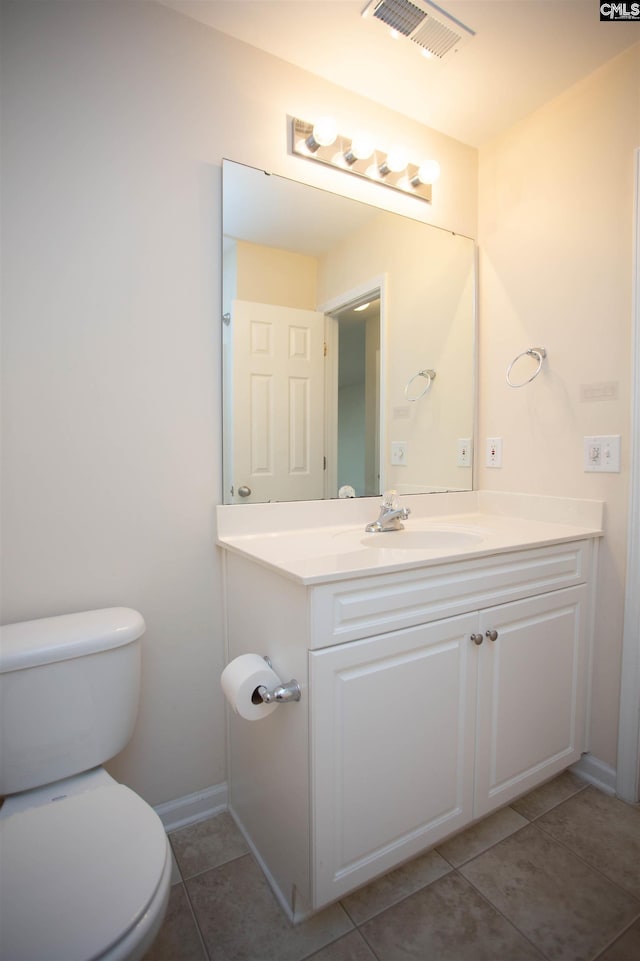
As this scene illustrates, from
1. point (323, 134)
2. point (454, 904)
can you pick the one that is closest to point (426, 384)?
point (323, 134)

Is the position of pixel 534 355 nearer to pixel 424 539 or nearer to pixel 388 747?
pixel 424 539

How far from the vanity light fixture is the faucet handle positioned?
1131mm

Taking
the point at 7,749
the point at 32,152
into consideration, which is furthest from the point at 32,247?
the point at 7,749

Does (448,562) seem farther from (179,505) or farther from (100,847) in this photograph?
(100,847)

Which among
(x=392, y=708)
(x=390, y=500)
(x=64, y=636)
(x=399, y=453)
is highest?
(x=399, y=453)

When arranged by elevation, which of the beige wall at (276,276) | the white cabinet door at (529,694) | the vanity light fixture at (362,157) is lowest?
the white cabinet door at (529,694)

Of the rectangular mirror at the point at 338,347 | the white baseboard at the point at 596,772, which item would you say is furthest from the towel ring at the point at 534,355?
the white baseboard at the point at 596,772

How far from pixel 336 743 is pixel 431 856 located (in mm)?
604

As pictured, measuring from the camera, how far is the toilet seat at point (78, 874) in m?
0.68

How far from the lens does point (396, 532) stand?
1.58m

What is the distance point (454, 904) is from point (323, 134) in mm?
2214

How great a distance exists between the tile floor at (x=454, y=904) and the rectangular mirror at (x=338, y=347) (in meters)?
1.04

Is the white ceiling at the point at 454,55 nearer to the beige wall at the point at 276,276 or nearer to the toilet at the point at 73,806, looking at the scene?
the beige wall at the point at 276,276

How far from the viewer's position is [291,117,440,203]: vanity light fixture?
1490 mm
